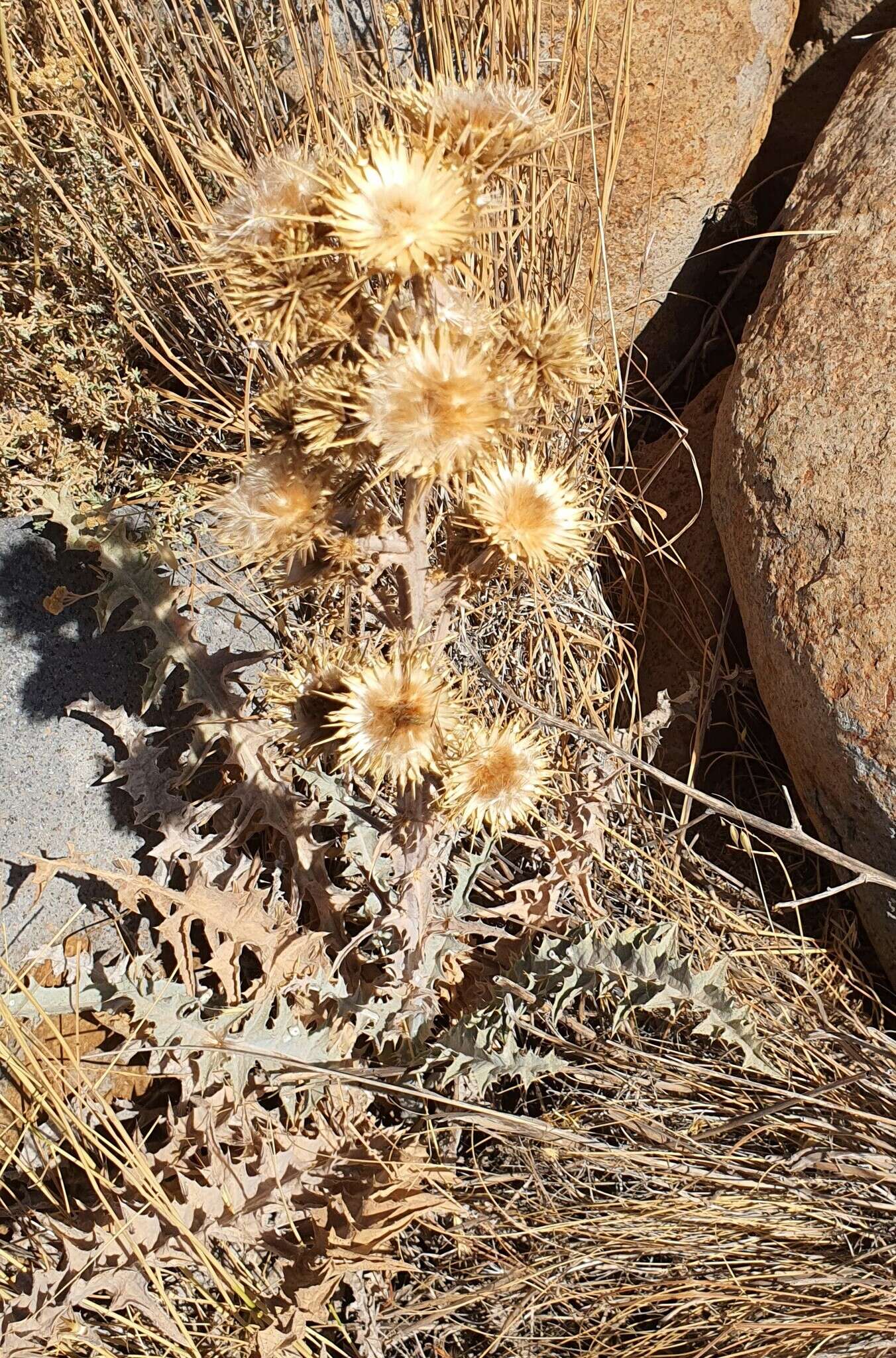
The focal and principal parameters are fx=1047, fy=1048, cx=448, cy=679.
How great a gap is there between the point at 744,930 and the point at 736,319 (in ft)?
4.88

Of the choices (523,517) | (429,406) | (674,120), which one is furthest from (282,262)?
(674,120)

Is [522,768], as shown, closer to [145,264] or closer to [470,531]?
[470,531]

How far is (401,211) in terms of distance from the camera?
36.2 inches

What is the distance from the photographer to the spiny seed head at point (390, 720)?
1.14 meters

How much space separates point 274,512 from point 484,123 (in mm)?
439

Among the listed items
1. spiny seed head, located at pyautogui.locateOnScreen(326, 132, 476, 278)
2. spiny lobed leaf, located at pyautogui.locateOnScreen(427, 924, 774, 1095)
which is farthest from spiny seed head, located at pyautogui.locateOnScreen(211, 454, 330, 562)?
spiny lobed leaf, located at pyautogui.locateOnScreen(427, 924, 774, 1095)

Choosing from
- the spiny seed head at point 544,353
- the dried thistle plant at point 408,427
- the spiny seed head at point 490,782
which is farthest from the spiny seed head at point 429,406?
the spiny seed head at point 490,782

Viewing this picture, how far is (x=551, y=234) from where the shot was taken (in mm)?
2062

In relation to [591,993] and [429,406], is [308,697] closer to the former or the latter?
[429,406]

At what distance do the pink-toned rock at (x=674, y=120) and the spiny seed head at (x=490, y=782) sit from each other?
1.17m

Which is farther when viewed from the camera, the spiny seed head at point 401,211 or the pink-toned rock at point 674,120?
Answer: the pink-toned rock at point 674,120

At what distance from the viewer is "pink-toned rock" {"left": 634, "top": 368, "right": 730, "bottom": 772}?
216 cm

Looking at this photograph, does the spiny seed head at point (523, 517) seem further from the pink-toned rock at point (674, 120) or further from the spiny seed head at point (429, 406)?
the pink-toned rock at point (674, 120)

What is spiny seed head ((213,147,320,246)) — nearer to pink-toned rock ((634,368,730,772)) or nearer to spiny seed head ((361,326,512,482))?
spiny seed head ((361,326,512,482))
